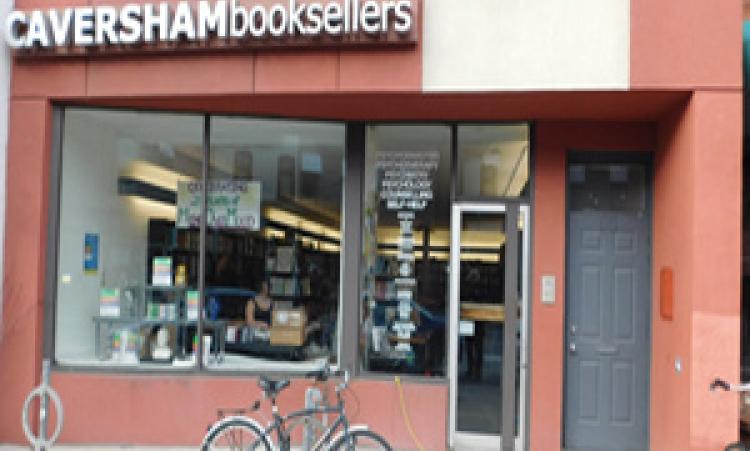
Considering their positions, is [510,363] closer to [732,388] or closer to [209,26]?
[732,388]

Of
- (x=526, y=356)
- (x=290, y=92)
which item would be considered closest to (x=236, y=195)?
(x=290, y=92)

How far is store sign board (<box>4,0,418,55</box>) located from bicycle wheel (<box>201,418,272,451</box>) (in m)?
3.33

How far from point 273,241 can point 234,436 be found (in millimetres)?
2462

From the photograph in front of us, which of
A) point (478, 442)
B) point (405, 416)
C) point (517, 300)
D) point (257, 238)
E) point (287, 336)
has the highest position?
point (257, 238)

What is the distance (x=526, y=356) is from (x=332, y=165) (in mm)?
2812

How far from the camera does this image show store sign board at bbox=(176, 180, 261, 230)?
771cm

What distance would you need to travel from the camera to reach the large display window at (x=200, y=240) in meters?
7.64

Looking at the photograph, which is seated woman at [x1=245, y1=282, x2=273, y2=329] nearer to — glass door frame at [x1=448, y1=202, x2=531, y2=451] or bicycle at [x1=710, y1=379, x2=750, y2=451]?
glass door frame at [x1=448, y1=202, x2=531, y2=451]

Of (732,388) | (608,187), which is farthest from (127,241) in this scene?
(732,388)

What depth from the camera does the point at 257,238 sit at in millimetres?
7855

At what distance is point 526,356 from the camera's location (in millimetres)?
7230

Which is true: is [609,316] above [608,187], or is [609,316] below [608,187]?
below

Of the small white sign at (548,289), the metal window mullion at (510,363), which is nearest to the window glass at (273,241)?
the metal window mullion at (510,363)

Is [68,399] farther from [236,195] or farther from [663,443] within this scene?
[663,443]
